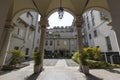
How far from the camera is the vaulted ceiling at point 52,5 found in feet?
22.4

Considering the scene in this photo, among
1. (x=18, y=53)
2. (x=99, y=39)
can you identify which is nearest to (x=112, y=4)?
(x=18, y=53)

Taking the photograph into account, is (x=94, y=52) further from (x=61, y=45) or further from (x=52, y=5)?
(x=61, y=45)

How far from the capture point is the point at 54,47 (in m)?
28.1

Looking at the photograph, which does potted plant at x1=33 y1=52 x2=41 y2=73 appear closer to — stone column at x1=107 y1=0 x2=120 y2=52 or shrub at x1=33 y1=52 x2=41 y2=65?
shrub at x1=33 y1=52 x2=41 y2=65

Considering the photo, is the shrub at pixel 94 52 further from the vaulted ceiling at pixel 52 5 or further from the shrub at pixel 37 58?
the shrub at pixel 37 58

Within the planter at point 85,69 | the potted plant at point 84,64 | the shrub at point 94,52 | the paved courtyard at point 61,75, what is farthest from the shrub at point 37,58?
the shrub at point 94,52

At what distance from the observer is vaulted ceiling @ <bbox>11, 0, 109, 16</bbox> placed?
6830mm

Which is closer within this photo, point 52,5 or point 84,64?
point 84,64

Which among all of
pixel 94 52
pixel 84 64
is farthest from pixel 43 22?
pixel 94 52

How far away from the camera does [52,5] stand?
24.1 ft

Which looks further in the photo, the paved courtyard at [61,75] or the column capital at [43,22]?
the column capital at [43,22]

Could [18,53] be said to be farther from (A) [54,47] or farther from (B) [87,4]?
(A) [54,47]

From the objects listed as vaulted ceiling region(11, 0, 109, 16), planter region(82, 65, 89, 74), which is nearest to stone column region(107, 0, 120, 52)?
planter region(82, 65, 89, 74)

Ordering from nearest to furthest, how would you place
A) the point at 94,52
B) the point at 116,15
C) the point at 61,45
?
the point at 116,15, the point at 94,52, the point at 61,45
